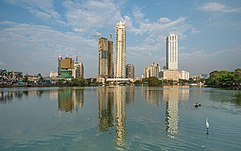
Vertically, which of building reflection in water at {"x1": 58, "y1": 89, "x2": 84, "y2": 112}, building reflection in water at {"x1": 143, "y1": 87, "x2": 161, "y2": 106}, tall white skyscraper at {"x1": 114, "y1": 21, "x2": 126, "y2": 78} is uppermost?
tall white skyscraper at {"x1": 114, "y1": 21, "x2": 126, "y2": 78}

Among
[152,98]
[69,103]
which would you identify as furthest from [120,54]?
Result: [69,103]

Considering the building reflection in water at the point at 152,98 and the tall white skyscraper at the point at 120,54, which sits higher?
the tall white skyscraper at the point at 120,54

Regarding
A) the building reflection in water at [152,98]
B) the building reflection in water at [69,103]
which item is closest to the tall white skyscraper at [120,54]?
the building reflection in water at [152,98]

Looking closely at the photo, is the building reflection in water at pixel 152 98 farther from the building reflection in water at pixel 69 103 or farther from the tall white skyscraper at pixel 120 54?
the tall white skyscraper at pixel 120 54

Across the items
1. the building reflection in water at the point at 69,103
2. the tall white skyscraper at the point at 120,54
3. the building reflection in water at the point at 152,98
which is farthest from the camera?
the tall white skyscraper at the point at 120,54

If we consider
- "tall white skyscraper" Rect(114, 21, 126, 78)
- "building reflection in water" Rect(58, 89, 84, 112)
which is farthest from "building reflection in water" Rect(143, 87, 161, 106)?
"tall white skyscraper" Rect(114, 21, 126, 78)

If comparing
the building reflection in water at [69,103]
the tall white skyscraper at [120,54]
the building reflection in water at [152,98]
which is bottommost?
the building reflection in water at [69,103]

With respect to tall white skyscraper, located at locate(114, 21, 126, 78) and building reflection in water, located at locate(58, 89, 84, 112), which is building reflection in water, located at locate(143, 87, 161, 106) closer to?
building reflection in water, located at locate(58, 89, 84, 112)

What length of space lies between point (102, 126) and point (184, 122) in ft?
23.8

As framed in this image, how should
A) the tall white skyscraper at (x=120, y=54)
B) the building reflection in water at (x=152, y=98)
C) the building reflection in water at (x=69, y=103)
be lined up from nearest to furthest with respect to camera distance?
the building reflection in water at (x=69, y=103), the building reflection in water at (x=152, y=98), the tall white skyscraper at (x=120, y=54)

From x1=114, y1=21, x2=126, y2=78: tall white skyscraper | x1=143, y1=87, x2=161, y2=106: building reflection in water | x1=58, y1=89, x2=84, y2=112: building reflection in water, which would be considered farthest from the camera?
x1=114, y1=21, x2=126, y2=78: tall white skyscraper

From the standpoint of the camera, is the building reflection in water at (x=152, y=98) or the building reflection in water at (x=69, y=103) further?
the building reflection in water at (x=152, y=98)

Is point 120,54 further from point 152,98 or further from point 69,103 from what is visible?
point 69,103

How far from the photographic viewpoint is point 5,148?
12273mm
